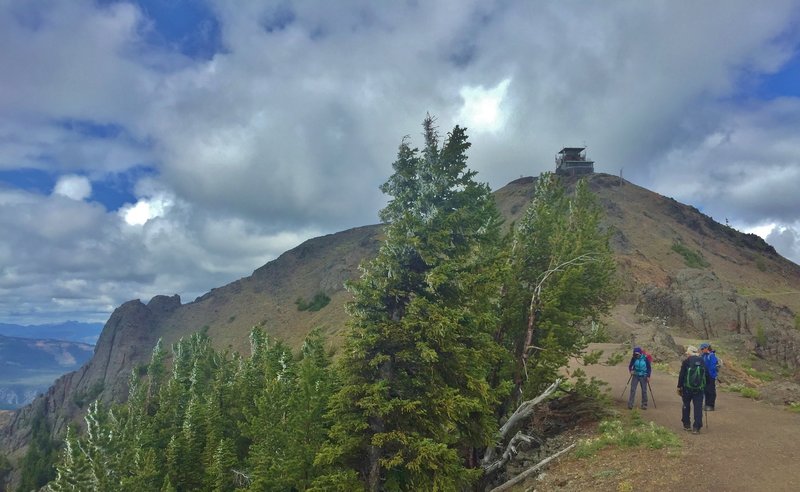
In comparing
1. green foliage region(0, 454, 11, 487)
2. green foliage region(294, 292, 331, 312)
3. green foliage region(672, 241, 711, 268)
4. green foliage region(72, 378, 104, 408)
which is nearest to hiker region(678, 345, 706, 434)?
green foliage region(672, 241, 711, 268)

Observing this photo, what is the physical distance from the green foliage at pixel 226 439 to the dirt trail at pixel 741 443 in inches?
501

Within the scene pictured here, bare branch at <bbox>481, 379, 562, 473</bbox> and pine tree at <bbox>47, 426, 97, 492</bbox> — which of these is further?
pine tree at <bbox>47, 426, 97, 492</bbox>

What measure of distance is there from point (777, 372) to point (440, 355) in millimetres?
35236

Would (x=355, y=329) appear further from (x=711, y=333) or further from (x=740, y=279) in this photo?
(x=740, y=279)

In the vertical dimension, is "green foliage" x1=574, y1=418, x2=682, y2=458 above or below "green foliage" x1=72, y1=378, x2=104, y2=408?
above

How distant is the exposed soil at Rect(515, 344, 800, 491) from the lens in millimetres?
11447

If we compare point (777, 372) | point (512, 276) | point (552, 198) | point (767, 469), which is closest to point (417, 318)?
point (512, 276)

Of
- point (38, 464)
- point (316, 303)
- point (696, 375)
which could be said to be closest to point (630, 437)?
point (696, 375)

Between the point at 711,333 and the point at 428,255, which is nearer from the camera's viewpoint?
the point at 428,255

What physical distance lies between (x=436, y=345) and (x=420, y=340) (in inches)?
29.8

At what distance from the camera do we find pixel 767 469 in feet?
38.7

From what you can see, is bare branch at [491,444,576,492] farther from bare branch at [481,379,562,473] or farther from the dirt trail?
the dirt trail

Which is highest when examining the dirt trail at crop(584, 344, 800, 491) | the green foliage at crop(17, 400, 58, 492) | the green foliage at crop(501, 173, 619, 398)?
the green foliage at crop(501, 173, 619, 398)

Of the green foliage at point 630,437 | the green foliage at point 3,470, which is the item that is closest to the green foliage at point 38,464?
the green foliage at point 3,470
